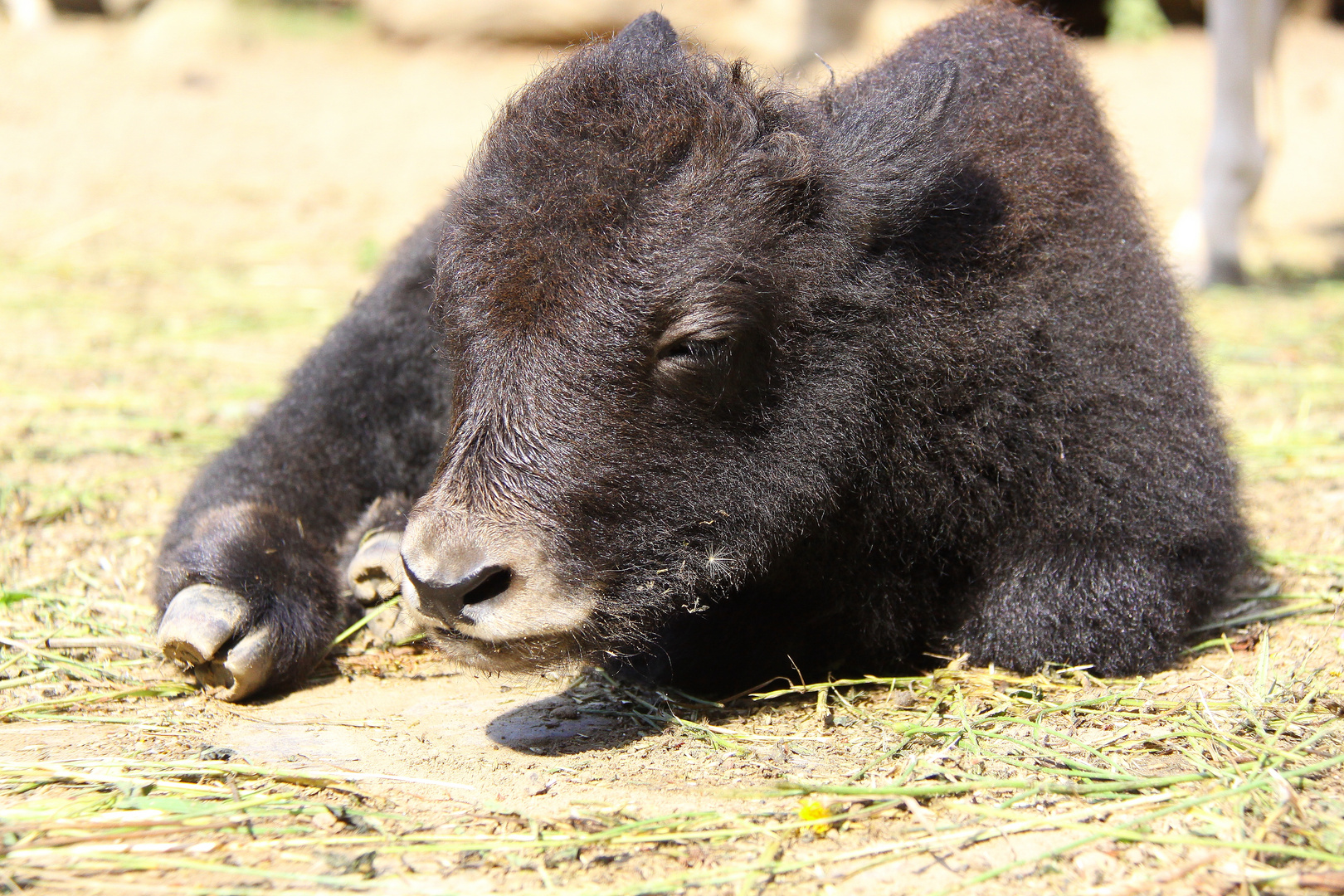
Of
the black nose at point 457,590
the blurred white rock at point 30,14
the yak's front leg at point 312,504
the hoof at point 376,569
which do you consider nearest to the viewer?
the black nose at point 457,590

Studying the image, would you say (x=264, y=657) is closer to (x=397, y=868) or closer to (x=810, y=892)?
(x=397, y=868)

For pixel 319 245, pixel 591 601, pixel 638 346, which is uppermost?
pixel 638 346

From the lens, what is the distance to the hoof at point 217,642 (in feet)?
9.61

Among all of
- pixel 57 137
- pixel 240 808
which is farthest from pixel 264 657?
pixel 57 137

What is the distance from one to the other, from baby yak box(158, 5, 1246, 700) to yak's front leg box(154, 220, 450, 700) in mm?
12

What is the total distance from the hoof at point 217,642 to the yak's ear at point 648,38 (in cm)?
179

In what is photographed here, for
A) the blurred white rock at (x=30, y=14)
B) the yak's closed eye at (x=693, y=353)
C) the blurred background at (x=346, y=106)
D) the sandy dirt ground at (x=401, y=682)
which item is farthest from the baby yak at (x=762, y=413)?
the blurred white rock at (x=30, y=14)

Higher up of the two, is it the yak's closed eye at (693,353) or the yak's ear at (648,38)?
the yak's ear at (648,38)

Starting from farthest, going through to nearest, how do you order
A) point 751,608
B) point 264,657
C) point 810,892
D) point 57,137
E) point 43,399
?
point 57,137 → point 43,399 → point 751,608 → point 264,657 → point 810,892

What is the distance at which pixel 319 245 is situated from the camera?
947 cm

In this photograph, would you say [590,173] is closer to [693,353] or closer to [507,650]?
[693,353]

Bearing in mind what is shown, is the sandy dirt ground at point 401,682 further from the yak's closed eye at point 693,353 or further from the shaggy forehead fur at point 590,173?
the yak's closed eye at point 693,353

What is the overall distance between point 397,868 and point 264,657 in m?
1.09

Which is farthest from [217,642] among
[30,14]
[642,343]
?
[30,14]
